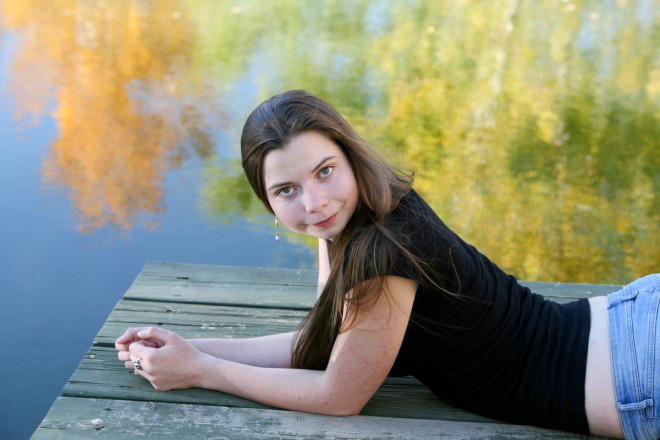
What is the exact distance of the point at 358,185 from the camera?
5.91 feet

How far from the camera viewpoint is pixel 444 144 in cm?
526

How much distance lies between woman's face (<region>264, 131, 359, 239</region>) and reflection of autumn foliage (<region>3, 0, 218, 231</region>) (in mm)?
2767

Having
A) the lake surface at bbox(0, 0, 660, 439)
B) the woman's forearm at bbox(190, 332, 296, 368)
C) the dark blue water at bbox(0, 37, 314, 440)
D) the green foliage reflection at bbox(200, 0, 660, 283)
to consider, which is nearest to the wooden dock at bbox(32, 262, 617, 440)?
the woman's forearm at bbox(190, 332, 296, 368)

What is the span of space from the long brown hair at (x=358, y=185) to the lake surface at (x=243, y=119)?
2.26 ft

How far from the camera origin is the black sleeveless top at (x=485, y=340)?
1811 mm

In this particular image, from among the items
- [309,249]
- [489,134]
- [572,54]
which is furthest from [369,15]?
[309,249]

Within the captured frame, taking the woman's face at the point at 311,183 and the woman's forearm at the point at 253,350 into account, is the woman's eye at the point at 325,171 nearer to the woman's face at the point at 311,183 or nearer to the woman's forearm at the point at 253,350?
the woman's face at the point at 311,183

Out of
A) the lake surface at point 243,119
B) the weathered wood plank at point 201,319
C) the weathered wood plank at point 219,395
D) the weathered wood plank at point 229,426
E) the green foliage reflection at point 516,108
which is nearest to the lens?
the weathered wood plank at point 229,426

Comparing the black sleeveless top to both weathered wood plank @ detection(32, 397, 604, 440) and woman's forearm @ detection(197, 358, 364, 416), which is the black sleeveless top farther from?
woman's forearm @ detection(197, 358, 364, 416)

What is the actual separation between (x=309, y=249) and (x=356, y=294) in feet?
8.57

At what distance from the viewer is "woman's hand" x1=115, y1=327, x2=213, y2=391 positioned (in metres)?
1.99

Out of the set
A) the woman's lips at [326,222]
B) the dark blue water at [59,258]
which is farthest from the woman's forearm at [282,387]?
the dark blue water at [59,258]

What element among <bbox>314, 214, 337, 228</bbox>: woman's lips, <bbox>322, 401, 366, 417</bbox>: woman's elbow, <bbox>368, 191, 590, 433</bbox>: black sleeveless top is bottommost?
<bbox>322, 401, 366, 417</bbox>: woman's elbow

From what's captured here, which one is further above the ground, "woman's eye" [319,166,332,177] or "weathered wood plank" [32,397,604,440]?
"woman's eye" [319,166,332,177]
